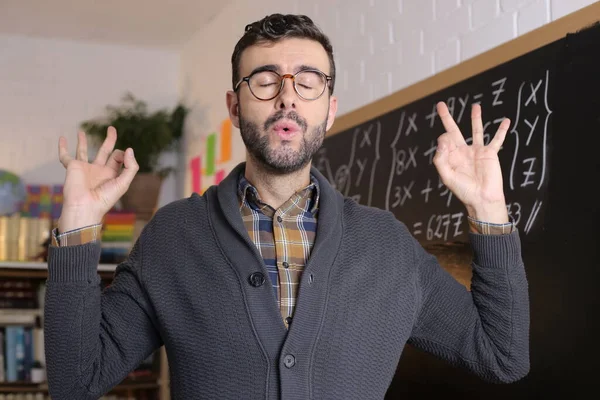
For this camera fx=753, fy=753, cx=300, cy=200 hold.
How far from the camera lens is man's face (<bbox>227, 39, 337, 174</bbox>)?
55.1 inches

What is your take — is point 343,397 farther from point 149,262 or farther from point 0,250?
A: point 0,250

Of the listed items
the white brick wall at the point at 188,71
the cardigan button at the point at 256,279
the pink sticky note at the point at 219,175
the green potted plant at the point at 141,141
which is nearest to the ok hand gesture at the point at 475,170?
the cardigan button at the point at 256,279

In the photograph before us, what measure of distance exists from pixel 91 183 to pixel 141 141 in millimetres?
3634

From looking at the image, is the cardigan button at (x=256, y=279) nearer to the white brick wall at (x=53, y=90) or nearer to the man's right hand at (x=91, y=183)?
the man's right hand at (x=91, y=183)

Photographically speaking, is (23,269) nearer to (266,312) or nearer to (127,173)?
(127,173)

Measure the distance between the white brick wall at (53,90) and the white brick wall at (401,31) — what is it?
130 centimetres

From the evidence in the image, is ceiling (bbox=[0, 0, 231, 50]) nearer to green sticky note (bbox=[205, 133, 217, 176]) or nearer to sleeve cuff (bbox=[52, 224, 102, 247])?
green sticky note (bbox=[205, 133, 217, 176])

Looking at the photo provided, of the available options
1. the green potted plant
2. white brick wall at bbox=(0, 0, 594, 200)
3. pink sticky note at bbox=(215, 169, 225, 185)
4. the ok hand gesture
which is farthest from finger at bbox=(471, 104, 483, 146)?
the green potted plant

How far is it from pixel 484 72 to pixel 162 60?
11.8 feet

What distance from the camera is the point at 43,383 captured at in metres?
4.16

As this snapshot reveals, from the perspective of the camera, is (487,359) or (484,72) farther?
(484,72)

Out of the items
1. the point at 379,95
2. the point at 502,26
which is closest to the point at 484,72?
the point at 502,26

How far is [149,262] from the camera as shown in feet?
4.57

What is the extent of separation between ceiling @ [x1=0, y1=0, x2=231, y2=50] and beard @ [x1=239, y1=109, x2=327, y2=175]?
3.27 metres
